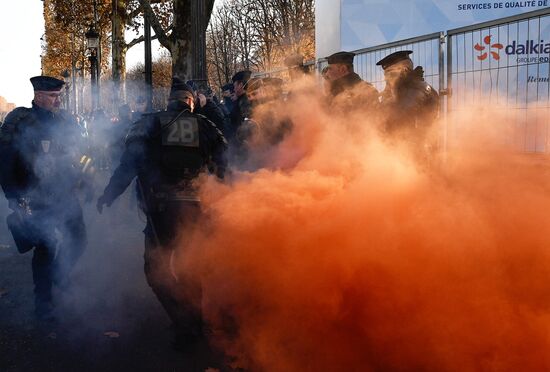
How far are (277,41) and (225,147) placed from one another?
26.7 metres

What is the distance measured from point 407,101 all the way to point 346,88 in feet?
2.94

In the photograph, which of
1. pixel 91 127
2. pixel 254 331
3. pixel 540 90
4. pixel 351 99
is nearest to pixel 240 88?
pixel 351 99

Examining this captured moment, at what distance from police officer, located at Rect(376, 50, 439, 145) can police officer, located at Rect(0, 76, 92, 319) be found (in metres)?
2.98

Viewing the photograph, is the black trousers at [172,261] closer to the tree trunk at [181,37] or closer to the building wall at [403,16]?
the building wall at [403,16]

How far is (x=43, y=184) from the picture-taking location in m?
5.34

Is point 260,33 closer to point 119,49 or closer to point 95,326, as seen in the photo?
point 119,49

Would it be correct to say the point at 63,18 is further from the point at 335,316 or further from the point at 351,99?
the point at 335,316

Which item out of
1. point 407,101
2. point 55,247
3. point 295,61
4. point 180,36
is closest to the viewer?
point 55,247

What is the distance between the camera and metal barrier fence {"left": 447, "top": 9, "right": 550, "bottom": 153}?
→ 573 centimetres

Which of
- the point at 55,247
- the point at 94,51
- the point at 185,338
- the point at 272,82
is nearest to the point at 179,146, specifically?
the point at 185,338

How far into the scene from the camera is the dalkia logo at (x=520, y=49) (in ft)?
18.7

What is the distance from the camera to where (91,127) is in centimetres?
2012

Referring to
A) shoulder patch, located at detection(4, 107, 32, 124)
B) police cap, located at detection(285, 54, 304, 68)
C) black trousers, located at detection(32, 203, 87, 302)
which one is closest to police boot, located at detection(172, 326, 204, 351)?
black trousers, located at detection(32, 203, 87, 302)

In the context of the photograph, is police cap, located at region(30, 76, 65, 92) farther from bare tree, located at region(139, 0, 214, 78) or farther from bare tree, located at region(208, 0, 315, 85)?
bare tree, located at region(208, 0, 315, 85)
